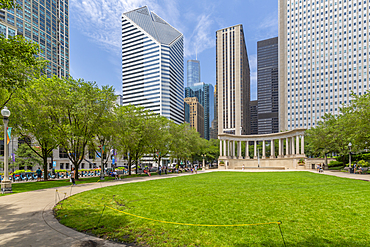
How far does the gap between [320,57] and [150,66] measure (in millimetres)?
111257

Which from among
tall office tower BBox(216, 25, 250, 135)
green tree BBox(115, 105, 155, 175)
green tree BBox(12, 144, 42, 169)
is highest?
tall office tower BBox(216, 25, 250, 135)

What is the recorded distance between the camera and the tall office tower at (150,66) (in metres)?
157

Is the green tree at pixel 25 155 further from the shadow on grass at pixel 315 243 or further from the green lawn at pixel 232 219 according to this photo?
the shadow on grass at pixel 315 243

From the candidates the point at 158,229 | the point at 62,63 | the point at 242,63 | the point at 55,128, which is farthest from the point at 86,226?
the point at 242,63

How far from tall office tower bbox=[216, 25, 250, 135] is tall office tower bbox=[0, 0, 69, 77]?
109m

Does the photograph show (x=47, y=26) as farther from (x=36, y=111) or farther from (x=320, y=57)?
(x=320, y=57)

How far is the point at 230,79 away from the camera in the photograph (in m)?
167

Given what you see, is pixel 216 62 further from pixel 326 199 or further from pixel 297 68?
pixel 326 199

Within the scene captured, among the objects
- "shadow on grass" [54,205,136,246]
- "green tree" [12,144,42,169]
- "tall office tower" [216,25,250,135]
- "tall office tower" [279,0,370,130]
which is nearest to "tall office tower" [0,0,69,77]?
"green tree" [12,144,42,169]

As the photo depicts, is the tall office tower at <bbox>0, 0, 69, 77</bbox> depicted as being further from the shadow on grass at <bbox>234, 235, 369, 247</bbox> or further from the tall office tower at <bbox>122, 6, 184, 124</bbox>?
the shadow on grass at <bbox>234, 235, 369, 247</bbox>

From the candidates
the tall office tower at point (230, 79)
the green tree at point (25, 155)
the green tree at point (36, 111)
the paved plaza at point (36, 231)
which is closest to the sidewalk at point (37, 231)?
the paved plaza at point (36, 231)

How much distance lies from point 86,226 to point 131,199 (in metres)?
5.37

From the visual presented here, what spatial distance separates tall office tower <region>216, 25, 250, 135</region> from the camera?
16412 centimetres

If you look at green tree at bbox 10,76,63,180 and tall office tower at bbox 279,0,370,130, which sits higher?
tall office tower at bbox 279,0,370,130
